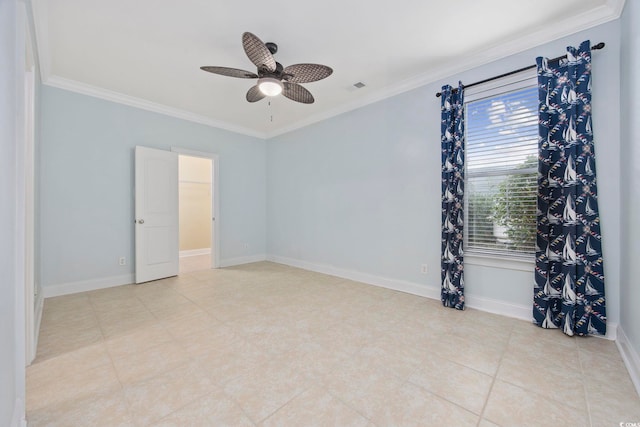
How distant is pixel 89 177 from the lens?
145 inches

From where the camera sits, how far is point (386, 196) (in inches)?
148

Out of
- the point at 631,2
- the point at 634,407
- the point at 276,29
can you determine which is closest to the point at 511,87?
the point at 631,2

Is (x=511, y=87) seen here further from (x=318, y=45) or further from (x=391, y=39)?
(x=318, y=45)

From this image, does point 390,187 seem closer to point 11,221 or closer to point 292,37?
point 292,37

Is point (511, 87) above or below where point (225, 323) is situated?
above

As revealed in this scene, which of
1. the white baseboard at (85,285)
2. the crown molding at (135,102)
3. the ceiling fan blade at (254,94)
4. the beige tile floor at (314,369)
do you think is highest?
the crown molding at (135,102)

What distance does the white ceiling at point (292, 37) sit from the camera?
7.36ft

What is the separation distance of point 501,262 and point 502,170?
96 cm

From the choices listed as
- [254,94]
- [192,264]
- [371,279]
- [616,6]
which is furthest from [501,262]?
[192,264]

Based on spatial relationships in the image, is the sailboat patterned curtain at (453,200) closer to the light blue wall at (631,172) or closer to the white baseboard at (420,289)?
the white baseboard at (420,289)

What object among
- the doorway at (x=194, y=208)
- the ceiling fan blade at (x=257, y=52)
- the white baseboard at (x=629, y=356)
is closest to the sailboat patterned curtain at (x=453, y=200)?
the white baseboard at (x=629, y=356)

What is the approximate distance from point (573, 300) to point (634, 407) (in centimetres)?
94

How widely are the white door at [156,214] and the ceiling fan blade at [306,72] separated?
268 centimetres

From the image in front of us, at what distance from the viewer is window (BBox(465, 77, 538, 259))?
267cm
